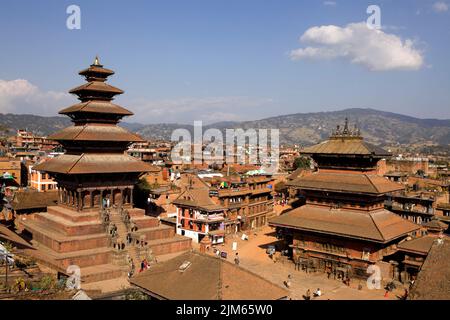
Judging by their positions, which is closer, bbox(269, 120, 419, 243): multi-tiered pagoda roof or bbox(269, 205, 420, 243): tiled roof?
bbox(269, 205, 420, 243): tiled roof

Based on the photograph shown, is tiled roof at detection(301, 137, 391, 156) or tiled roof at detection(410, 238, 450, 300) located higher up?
tiled roof at detection(301, 137, 391, 156)

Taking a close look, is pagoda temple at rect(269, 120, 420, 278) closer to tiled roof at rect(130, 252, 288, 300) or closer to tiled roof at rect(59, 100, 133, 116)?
tiled roof at rect(130, 252, 288, 300)

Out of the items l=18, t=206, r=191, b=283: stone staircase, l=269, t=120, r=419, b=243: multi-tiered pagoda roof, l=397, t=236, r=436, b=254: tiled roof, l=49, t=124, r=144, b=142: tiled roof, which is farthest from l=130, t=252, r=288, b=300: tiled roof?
l=49, t=124, r=144, b=142: tiled roof

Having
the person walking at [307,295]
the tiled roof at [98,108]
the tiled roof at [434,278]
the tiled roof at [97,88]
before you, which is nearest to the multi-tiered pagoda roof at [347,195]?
the person walking at [307,295]

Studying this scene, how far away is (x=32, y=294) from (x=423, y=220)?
46441mm

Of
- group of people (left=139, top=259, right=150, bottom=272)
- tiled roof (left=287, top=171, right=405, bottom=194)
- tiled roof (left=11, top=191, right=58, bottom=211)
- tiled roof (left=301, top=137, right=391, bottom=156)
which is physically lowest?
group of people (left=139, top=259, right=150, bottom=272)

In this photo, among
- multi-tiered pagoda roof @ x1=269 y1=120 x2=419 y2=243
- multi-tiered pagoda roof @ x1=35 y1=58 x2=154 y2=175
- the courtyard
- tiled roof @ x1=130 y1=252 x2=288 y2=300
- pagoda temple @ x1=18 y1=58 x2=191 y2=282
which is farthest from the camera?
multi-tiered pagoda roof @ x1=35 y1=58 x2=154 y2=175

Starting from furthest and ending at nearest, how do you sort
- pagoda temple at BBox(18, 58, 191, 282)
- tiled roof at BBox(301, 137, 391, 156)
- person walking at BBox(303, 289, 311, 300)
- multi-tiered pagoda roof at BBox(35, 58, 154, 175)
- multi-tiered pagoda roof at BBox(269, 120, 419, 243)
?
multi-tiered pagoda roof at BBox(35, 58, 154, 175) < tiled roof at BBox(301, 137, 391, 156) < multi-tiered pagoda roof at BBox(269, 120, 419, 243) < pagoda temple at BBox(18, 58, 191, 282) < person walking at BBox(303, 289, 311, 300)

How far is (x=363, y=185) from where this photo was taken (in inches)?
1364

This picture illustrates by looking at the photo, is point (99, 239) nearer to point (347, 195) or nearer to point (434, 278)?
point (347, 195)

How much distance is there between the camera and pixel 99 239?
1336 inches

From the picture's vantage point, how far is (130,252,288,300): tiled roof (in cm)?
1759

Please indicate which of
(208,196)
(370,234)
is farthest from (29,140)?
(370,234)

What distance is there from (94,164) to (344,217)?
2110cm
